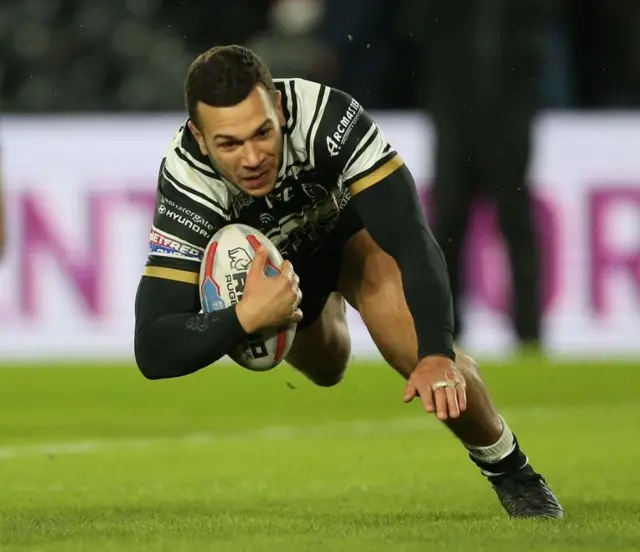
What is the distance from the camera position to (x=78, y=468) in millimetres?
7020

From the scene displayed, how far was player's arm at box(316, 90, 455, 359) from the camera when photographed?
504cm

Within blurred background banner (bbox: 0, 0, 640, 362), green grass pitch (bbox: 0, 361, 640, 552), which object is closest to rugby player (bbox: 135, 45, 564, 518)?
green grass pitch (bbox: 0, 361, 640, 552)

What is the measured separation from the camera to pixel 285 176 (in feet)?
17.6

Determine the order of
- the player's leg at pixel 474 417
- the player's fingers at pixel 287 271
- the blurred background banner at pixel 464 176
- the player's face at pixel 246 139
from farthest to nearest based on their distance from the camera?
the blurred background banner at pixel 464 176, the player's leg at pixel 474 417, the player's face at pixel 246 139, the player's fingers at pixel 287 271

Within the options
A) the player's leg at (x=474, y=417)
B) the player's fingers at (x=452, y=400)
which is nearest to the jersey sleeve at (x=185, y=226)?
the player's leg at (x=474, y=417)

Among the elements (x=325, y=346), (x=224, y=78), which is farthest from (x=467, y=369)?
(x=224, y=78)

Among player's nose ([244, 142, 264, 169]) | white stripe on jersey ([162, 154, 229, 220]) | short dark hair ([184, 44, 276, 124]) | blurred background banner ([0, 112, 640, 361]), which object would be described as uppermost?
short dark hair ([184, 44, 276, 124])

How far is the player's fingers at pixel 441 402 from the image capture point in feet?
15.6

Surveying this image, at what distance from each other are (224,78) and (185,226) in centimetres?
48

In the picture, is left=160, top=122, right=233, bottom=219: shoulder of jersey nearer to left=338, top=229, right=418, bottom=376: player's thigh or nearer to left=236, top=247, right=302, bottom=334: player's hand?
left=236, top=247, right=302, bottom=334: player's hand

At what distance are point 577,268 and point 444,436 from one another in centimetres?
406

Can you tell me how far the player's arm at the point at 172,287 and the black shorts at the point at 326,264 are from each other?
0.56 meters

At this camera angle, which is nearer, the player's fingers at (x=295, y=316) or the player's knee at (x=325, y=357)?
the player's fingers at (x=295, y=316)

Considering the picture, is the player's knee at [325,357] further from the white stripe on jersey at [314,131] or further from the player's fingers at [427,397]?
the player's fingers at [427,397]
